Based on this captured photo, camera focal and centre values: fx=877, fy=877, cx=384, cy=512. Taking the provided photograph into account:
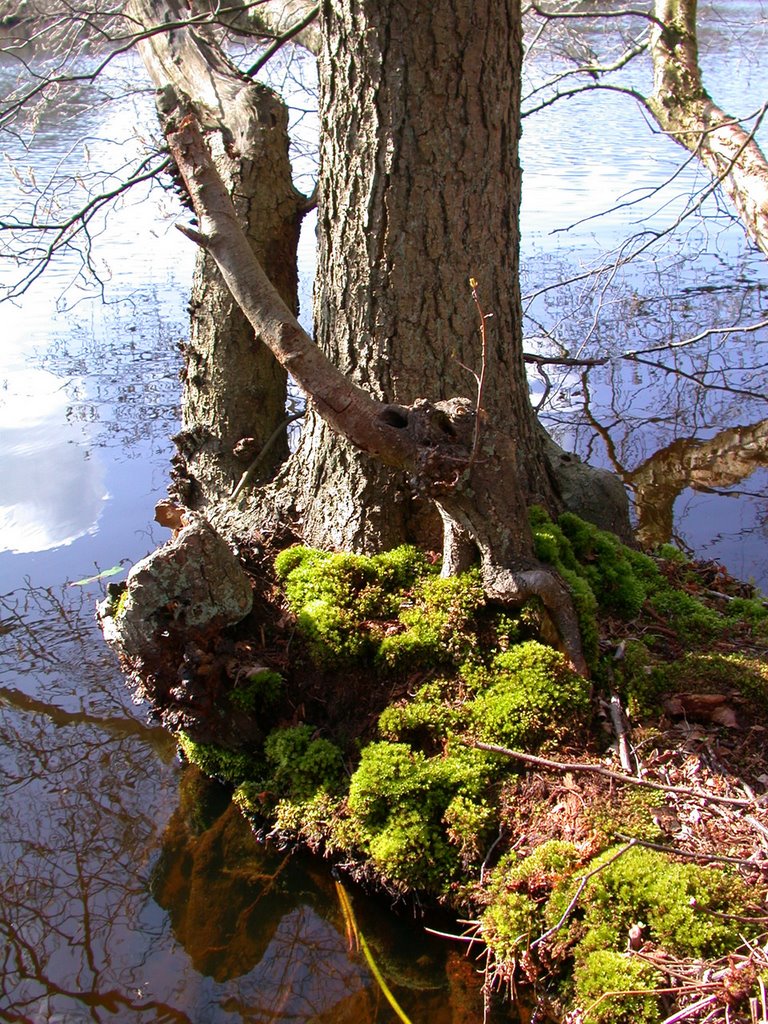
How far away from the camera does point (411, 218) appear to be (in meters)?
3.76

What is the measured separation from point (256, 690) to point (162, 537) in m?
2.85

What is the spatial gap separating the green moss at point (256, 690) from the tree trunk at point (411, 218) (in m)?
0.72

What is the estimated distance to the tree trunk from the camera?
3.63 metres

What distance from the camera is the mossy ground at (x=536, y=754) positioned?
9.10ft

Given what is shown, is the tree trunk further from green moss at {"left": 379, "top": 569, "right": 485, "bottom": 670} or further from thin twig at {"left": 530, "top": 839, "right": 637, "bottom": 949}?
thin twig at {"left": 530, "top": 839, "right": 637, "bottom": 949}

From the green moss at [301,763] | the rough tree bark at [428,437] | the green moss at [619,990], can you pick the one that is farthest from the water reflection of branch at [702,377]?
the green moss at [619,990]

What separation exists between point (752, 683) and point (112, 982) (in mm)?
2732

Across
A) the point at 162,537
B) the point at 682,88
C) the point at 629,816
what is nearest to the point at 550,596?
the point at 629,816

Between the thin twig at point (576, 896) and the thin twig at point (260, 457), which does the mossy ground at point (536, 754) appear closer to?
the thin twig at point (576, 896)

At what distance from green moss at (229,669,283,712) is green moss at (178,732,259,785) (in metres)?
0.24

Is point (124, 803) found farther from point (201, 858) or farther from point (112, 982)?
point (112, 982)

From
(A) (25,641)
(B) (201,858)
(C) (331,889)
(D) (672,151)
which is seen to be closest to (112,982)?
(B) (201,858)

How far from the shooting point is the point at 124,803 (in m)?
4.08

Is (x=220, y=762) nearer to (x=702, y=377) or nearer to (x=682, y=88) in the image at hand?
(x=682, y=88)
